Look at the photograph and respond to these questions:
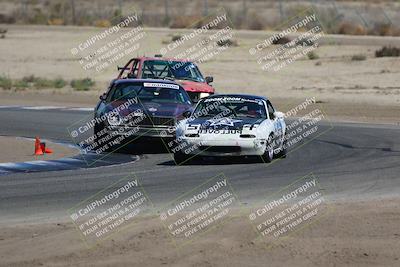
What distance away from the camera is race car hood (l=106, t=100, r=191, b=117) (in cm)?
2066

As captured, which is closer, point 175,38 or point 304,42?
point 304,42

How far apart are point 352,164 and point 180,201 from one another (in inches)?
210

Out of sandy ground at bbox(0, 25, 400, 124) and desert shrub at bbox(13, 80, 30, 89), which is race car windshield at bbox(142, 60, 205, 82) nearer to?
sandy ground at bbox(0, 25, 400, 124)

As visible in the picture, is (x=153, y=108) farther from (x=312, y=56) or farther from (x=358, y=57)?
(x=312, y=56)

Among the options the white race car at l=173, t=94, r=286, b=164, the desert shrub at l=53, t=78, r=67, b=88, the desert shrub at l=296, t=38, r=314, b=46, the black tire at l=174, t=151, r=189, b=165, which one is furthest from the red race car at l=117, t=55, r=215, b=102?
the desert shrub at l=296, t=38, r=314, b=46

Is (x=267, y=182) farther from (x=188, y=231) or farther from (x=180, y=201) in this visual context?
(x=188, y=231)

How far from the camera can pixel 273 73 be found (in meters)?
40.9

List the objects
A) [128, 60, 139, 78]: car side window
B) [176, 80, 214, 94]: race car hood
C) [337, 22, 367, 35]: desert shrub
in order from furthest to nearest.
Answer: [337, 22, 367, 35]: desert shrub → [176, 80, 214, 94]: race car hood → [128, 60, 139, 78]: car side window

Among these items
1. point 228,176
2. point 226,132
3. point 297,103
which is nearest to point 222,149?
point 226,132

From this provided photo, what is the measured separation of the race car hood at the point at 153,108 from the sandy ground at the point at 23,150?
47.1 inches

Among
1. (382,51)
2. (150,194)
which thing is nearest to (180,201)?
(150,194)

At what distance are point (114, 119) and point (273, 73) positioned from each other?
2089 centimetres

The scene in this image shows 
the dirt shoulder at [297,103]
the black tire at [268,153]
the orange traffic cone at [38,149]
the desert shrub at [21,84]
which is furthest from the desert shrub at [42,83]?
the black tire at [268,153]

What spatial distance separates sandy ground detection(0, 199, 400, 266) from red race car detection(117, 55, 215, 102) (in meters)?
14.3
